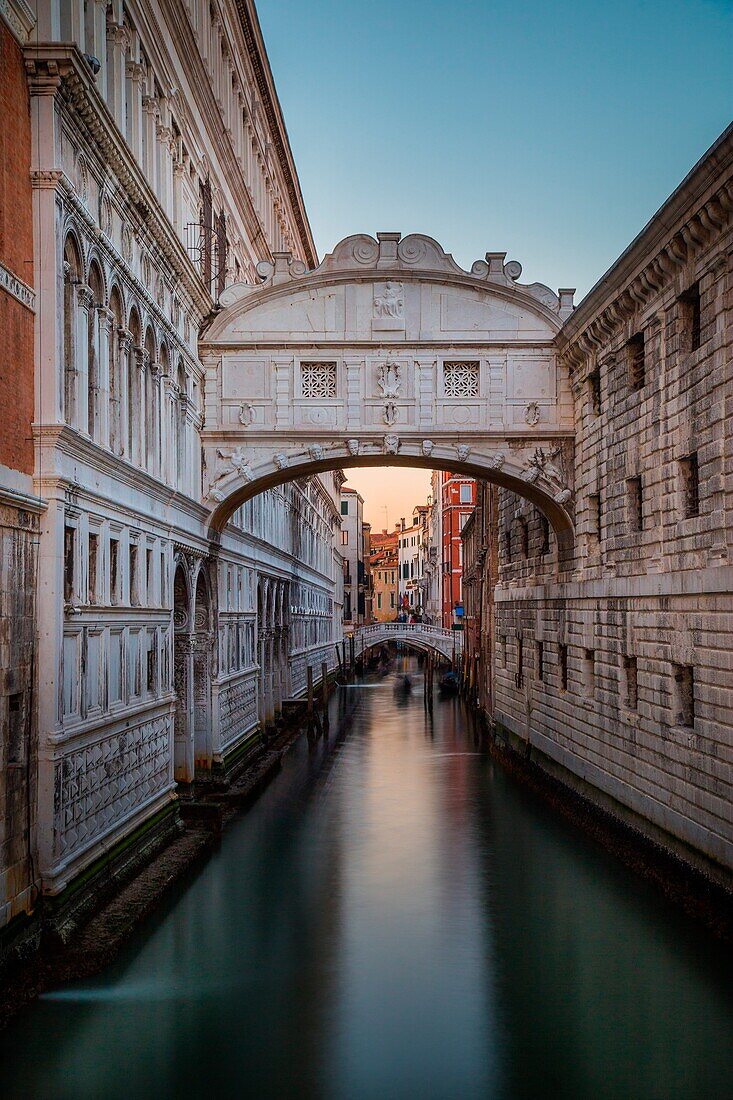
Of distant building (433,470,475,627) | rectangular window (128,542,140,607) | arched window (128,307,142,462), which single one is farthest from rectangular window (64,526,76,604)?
distant building (433,470,475,627)

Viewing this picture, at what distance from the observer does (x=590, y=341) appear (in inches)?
579

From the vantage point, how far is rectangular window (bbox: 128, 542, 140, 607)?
11602mm

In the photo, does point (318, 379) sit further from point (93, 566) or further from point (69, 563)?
point (69, 563)

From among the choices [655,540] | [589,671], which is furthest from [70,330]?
[589,671]

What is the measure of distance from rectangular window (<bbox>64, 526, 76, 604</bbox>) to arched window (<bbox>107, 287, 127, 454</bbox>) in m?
1.74

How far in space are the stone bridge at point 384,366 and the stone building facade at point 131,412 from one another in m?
0.66

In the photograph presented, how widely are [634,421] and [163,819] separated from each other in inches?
292

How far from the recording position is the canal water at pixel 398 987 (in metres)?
7.36

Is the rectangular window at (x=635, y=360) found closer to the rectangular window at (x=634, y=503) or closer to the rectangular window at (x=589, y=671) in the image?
the rectangular window at (x=634, y=503)

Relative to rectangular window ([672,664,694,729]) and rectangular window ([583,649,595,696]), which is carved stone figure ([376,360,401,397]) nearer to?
rectangular window ([583,649,595,696])

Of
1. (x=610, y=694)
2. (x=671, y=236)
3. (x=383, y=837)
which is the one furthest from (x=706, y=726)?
(x=383, y=837)

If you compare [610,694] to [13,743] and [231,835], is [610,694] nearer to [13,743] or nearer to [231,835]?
[231,835]

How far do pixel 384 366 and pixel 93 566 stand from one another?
694 centimetres

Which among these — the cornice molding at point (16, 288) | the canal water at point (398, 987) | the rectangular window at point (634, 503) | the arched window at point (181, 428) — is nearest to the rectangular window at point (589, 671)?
the canal water at point (398, 987)
